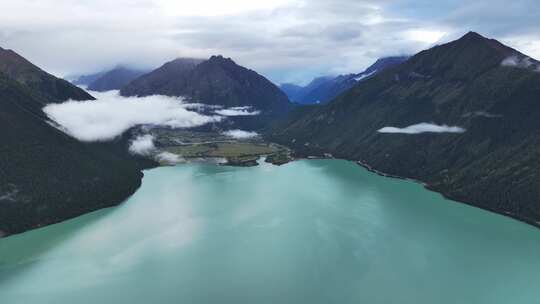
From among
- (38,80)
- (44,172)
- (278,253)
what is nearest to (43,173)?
(44,172)

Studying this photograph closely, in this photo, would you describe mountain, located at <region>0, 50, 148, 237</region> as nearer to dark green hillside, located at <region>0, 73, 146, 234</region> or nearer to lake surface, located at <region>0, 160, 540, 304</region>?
dark green hillside, located at <region>0, 73, 146, 234</region>

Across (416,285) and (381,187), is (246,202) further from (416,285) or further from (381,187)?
(416,285)

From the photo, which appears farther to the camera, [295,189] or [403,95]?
[403,95]

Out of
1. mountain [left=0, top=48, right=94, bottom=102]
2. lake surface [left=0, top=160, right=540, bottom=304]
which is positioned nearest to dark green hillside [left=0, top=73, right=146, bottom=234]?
lake surface [left=0, top=160, right=540, bottom=304]

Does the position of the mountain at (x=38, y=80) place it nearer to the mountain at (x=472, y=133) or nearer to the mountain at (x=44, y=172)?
the mountain at (x=44, y=172)

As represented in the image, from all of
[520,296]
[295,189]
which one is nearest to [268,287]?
[520,296]

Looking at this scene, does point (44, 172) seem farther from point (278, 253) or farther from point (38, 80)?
point (38, 80)

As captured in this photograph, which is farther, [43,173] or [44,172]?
[44,172]
